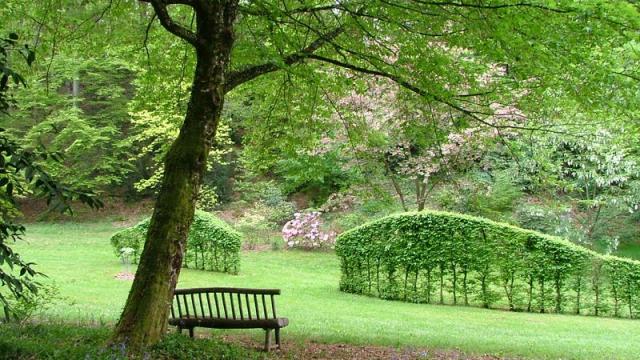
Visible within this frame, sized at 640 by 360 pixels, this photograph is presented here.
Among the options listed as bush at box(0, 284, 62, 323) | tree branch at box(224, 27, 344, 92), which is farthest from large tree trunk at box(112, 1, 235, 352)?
bush at box(0, 284, 62, 323)

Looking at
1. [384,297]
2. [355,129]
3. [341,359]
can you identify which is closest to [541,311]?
[384,297]

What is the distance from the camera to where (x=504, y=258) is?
1270 centimetres

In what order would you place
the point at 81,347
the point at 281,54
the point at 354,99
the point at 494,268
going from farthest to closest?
the point at 354,99, the point at 494,268, the point at 281,54, the point at 81,347

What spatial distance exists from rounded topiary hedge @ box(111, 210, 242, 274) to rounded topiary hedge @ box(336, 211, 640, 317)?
4.58m

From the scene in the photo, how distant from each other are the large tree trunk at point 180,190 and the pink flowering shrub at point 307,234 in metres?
15.2

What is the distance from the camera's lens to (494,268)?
42.1 feet

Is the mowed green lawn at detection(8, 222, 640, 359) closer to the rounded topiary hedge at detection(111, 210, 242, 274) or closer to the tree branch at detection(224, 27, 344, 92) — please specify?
the rounded topiary hedge at detection(111, 210, 242, 274)

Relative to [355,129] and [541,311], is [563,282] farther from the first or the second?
[355,129]

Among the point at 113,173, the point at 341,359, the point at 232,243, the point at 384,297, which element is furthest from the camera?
the point at 113,173

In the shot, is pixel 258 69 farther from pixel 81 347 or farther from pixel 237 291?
pixel 81 347

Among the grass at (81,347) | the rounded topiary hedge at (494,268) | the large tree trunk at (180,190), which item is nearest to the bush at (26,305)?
the grass at (81,347)

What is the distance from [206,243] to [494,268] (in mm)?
8083

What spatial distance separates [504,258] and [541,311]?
1418mm

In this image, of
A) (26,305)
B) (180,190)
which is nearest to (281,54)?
(180,190)
